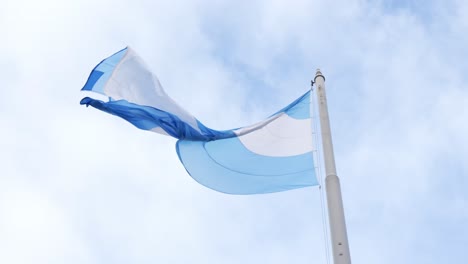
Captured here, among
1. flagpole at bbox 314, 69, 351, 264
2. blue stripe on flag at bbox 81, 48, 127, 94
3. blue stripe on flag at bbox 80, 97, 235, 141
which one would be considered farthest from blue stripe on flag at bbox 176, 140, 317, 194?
blue stripe on flag at bbox 81, 48, 127, 94

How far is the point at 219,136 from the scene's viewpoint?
45.5ft

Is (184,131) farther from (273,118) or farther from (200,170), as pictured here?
(273,118)

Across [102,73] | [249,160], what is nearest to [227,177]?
[249,160]

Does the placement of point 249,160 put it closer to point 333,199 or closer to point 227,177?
point 227,177

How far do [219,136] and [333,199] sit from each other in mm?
3792

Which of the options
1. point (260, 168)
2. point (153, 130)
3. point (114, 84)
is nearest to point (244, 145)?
point (260, 168)

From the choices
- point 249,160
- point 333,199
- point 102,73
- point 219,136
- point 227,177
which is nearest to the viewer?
point 333,199

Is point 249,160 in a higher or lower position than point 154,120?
lower

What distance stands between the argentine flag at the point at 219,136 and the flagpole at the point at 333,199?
0.61 meters

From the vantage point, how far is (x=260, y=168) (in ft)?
43.4

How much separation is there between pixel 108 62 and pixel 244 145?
369cm

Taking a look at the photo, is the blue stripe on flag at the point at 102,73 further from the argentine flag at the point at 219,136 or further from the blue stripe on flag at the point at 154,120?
the blue stripe on flag at the point at 154,120

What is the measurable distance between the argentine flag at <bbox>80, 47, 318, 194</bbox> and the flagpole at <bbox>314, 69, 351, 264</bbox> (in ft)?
2.00

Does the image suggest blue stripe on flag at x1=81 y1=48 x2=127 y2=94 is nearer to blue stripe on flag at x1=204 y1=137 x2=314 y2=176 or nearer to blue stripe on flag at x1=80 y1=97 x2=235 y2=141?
blue stripe on flag at x1=80 y1=97 x2=235 y2=141
